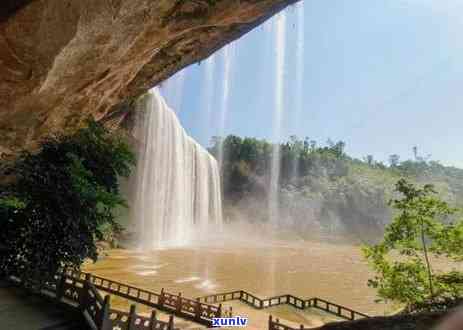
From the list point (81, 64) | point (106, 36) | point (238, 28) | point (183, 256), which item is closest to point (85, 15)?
point (106, 36)

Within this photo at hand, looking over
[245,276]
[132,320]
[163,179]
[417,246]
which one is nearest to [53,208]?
[132,320]

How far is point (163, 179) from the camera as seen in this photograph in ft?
97.4

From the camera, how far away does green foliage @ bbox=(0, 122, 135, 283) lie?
20.9 ft

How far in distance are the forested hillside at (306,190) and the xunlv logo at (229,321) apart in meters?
37.1

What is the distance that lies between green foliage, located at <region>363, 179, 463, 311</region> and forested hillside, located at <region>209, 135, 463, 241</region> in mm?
39655

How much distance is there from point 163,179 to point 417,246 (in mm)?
24280

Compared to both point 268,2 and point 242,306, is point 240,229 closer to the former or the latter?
point 242,306

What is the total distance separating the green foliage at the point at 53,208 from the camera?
638 cm

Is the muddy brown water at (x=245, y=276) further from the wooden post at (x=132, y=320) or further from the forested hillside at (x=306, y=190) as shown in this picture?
the forested hillside at (x=306, y=190)

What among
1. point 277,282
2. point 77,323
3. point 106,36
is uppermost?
point 106,36

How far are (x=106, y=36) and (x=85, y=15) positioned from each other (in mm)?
989

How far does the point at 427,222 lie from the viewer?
9.01m

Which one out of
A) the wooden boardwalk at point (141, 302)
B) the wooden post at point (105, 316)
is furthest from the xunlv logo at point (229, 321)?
the wooden post at point (105, 316)

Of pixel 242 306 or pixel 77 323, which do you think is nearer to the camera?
pixel 77 323
